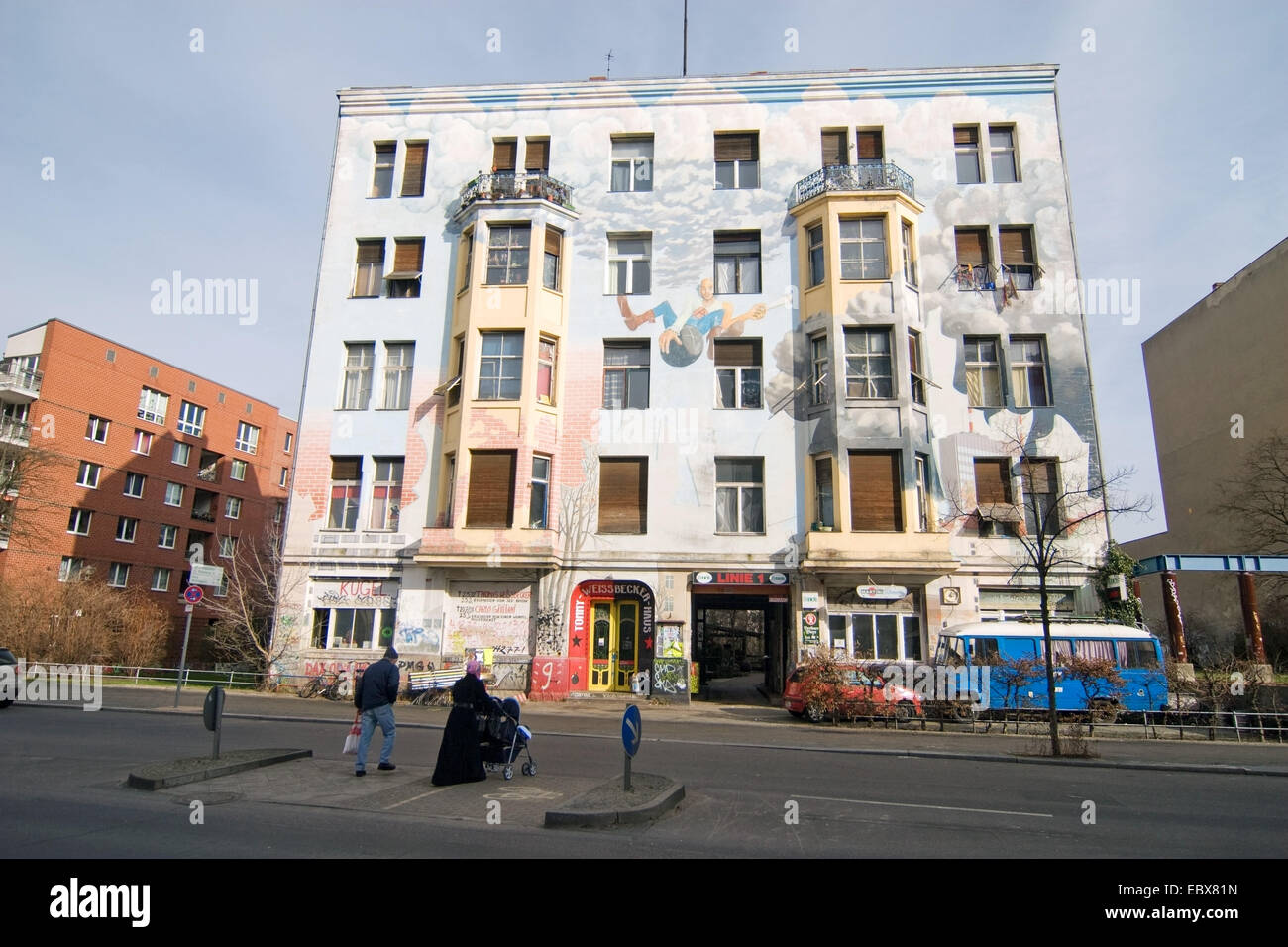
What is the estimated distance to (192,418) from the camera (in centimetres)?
4997

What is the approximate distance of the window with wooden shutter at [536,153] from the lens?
27.9m

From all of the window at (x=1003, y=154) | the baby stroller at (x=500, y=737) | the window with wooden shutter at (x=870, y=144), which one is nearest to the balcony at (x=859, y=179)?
the window with wooden shutter at (x=870, y=144)

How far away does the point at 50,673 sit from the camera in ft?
80.0

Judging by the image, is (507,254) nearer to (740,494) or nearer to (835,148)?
(740,494)

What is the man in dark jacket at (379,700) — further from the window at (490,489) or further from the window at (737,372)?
the window at (737,372)

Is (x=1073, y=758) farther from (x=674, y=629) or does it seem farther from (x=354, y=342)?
(x=354, y=342)

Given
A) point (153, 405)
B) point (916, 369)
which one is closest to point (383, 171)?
point (916, 369)

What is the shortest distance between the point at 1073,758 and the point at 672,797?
28.3ft

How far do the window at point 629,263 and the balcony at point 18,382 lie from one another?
34543 mm

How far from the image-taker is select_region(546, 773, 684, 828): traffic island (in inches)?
292

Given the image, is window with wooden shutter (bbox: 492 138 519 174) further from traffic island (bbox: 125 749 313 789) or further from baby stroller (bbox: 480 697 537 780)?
baby stroller (bbox: 480 697 537 780)

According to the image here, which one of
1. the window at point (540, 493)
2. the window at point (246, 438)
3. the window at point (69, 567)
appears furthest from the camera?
the window at point (246, 438)

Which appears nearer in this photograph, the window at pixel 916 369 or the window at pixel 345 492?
the window at pixel 916 369
